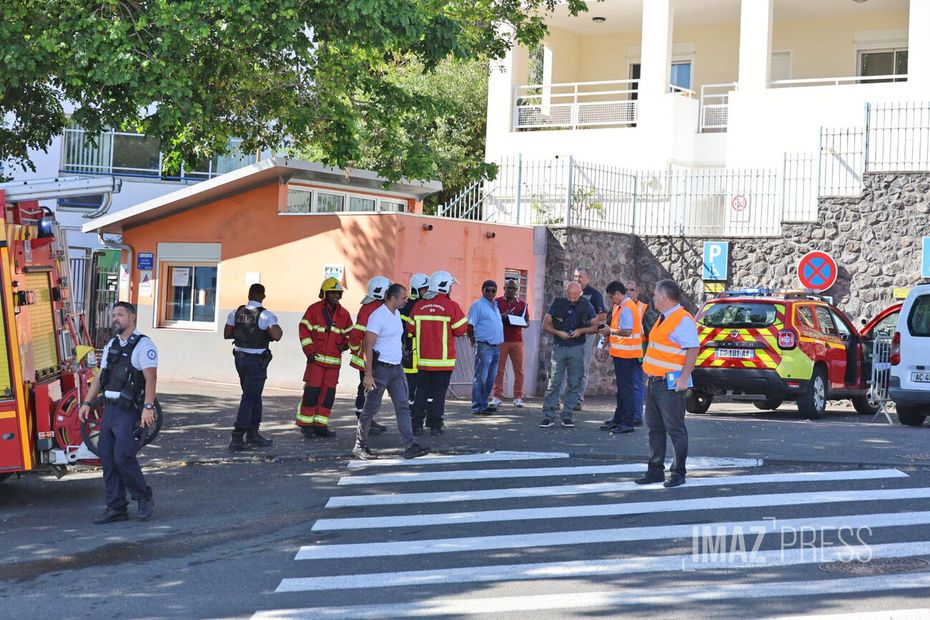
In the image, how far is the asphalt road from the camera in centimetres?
680

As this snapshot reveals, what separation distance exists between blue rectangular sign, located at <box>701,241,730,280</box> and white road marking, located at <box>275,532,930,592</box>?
15179mm

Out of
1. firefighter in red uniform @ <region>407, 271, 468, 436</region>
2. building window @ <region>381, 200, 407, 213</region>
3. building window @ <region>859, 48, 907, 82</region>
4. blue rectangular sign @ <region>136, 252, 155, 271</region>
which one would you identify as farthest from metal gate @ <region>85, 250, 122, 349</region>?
building window @ <region>859, 48, 907, 82</region>

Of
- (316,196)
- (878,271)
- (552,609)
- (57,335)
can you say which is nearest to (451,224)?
(316,196)

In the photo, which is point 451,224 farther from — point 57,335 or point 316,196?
point 57,335

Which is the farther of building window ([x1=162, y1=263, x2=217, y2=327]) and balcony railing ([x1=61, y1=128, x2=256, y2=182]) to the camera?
balcony railing ([x1=61, y1=128, x2=256, y2=182])

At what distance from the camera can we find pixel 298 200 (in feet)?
66.6

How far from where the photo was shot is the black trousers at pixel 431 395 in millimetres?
13672

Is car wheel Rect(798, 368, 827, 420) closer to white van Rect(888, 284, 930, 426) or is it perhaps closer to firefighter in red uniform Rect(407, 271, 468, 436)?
white van Rect(888, 284, 930, 426)

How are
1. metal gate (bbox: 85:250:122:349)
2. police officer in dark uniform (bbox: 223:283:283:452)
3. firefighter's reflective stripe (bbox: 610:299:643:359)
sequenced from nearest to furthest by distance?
police officer in dark uniform (bbox: 223:283:283:452)
firefighter's reflective stripe (bbox: 610:299:643:359)
metal gate (bbox: 85:250:122:349)

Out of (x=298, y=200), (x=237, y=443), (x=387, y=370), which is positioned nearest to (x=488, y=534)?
(x=387, y=370)

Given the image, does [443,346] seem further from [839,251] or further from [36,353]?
[839,251]

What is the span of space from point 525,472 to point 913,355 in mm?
6581

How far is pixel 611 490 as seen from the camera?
1024 centimetres

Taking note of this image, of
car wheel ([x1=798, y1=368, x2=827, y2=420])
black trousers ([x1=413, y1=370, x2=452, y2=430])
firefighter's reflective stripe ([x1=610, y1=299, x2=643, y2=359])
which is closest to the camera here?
black trousers ([x1=413, y1=370, x2=452, y2=430])
